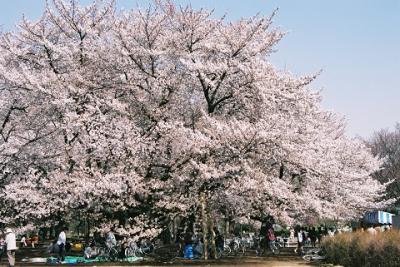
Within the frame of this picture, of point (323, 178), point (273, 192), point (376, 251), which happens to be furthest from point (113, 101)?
point (376, 251)

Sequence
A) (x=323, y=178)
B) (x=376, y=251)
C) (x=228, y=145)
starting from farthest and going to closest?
(x=323, y=178) < (x=228, y=145) < (x=376, y=251)

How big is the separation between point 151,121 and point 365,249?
487 inches

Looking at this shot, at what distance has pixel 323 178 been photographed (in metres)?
27.4

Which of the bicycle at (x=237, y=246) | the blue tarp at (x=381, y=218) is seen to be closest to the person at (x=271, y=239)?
the bicycle at (x=237, y=246)

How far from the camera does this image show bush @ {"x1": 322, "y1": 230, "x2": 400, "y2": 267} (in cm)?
1630

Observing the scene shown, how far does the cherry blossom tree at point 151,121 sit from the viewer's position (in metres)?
24.5

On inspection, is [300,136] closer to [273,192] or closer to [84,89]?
[273,192]

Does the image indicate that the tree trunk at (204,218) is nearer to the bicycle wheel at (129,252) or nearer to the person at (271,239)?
the bicycle wheel at (129,252)

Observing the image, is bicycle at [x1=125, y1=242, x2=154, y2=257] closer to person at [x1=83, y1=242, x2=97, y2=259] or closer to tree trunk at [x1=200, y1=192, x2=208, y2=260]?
person at [x1=83, y1=242, x2=97, y2=259]

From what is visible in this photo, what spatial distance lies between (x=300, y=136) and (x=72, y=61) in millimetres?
12455

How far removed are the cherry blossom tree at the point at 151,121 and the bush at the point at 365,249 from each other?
322 centimetres

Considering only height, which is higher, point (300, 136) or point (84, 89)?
point (84, 89)

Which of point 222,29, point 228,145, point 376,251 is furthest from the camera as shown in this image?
point 222,29

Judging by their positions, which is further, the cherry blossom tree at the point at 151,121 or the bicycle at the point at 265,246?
the bicycle at the point at 265,246
